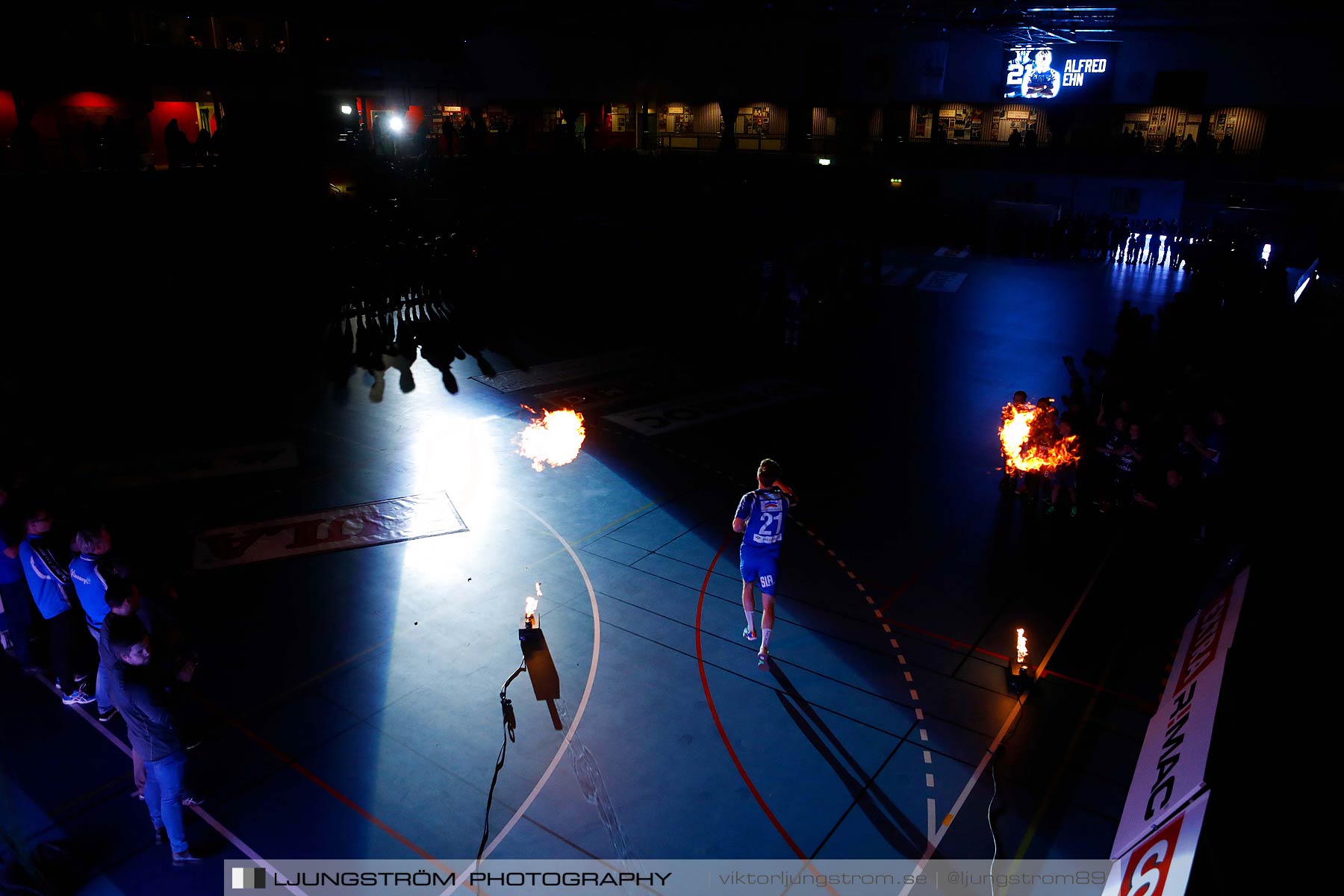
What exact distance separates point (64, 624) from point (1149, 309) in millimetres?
29451

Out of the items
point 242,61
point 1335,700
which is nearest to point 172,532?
point 1335,700

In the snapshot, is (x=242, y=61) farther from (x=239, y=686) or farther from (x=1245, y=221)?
(x=1245, y=221)

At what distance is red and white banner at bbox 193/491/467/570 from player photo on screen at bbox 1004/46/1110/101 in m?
41.7

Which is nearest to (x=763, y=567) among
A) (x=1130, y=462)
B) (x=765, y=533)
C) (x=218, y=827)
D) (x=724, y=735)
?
(x=765, y=533)

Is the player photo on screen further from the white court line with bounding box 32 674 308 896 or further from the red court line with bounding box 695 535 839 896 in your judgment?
the white court line with bounding box 32 674 308 896

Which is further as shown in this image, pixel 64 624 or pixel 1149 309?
pixel 1149 309

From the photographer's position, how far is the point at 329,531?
12203 mm

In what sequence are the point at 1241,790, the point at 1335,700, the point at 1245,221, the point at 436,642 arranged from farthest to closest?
the point at 1245,221 → the point at 436,642 → the point at 1335,700 → the point at 1241,790

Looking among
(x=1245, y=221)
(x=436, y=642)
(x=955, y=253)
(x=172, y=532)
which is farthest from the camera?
(x=955, y=253)

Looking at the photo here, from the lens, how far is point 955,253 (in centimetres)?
3975

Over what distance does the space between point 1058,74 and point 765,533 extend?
139 ft

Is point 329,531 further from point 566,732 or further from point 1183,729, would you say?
point 1183,729

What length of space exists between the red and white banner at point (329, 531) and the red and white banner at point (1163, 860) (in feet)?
30.5

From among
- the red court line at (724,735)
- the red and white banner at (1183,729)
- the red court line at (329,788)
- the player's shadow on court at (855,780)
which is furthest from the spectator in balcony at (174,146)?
the red and white banner at (1183,729)
